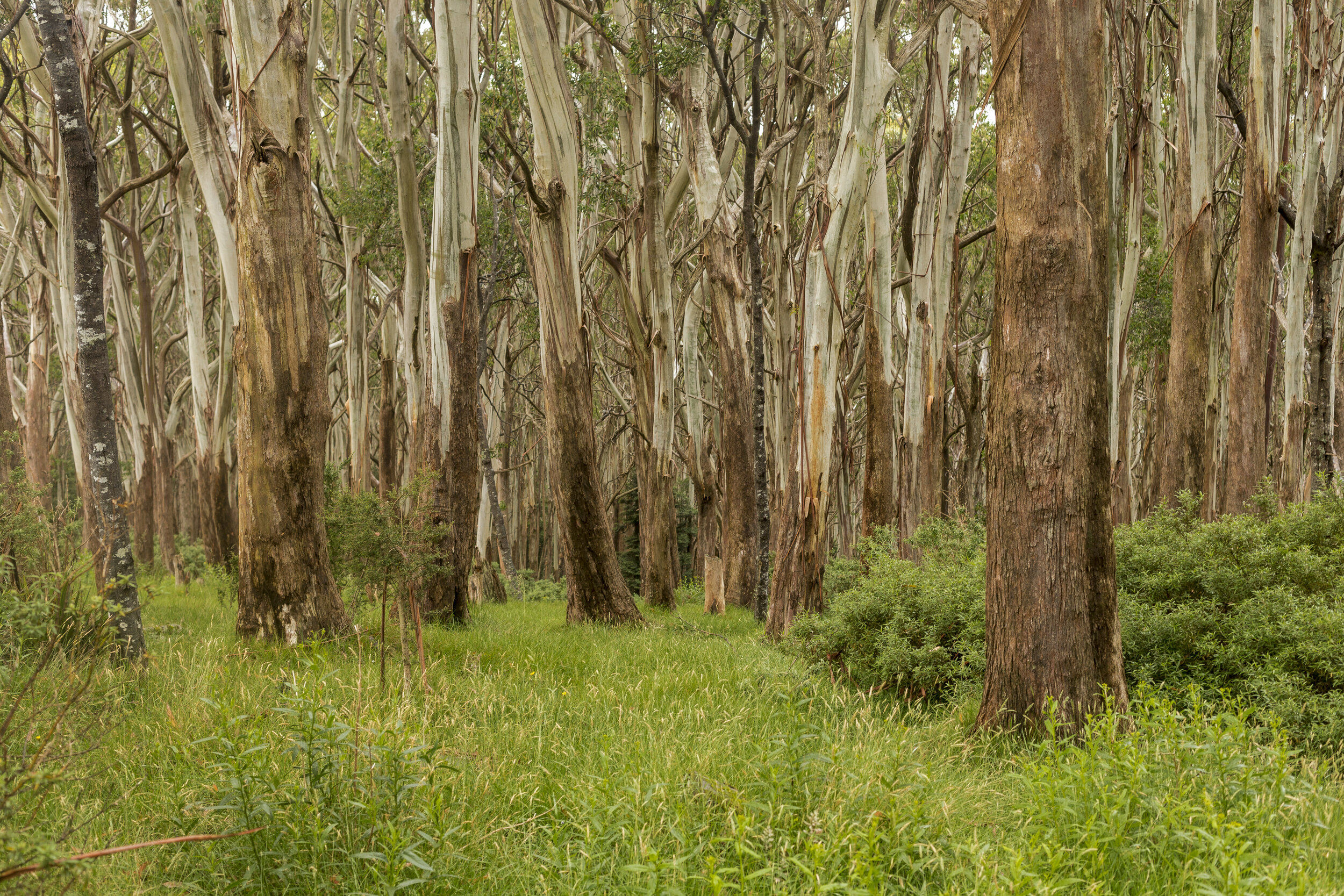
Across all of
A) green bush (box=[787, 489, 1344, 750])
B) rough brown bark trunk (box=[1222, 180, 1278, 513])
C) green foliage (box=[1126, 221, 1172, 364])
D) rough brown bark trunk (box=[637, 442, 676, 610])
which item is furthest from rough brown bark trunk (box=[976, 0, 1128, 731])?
green foliage (box=[1126, 221, 1172, 364])

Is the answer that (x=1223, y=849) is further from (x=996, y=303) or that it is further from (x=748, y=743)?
(x=996, y=303)

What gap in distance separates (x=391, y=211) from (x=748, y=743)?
11.7 m

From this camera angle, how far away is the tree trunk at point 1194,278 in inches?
376

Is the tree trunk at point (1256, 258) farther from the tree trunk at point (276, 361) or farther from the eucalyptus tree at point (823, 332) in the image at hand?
the tree trunk at point (276, 361)

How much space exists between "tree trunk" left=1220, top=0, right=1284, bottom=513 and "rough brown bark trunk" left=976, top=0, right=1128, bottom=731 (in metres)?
5.89

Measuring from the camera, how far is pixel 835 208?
8.54 m

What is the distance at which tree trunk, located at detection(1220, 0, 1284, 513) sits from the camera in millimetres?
9312

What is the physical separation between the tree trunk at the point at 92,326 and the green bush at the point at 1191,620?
189 inches

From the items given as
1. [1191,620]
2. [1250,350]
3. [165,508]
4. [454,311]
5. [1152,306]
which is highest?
[1152,306]

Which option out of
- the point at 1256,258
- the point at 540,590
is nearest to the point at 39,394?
the point at 540,590

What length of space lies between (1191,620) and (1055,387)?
2.15 metres

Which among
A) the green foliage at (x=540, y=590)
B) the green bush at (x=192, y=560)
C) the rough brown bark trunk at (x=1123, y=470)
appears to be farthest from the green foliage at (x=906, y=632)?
the green bush at (x=192, y=560)

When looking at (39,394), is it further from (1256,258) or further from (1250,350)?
(1256,258)

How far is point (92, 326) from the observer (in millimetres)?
5746
